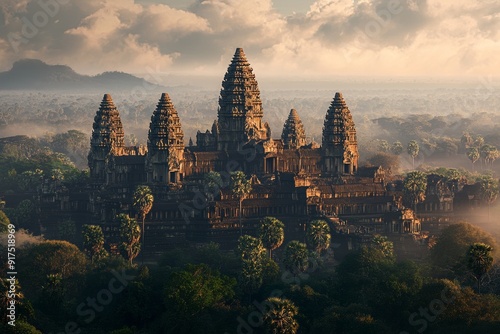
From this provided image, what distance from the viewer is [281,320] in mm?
148875

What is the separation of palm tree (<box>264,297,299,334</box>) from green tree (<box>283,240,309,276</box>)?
124ft

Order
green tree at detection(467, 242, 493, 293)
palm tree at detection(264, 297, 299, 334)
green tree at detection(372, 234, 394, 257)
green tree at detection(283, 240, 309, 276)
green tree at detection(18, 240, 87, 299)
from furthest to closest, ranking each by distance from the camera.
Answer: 1. green tree at detection(372, 234, 394, 257)
2. green tree at detection(283, 240, 309, 276)
3. green tree at detection(18, 240, 87, 299)
4. green tree at detection(467, 242, 493, 293)
5. palm tree at detection(264, 297, 299, 334)

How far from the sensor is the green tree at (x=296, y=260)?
190m

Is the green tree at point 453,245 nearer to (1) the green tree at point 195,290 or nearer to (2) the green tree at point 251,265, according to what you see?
(2) the green tree at point 251,265

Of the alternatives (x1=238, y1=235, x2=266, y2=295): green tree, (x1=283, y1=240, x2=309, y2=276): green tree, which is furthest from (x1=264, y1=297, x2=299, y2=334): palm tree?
(x1=283, y1=240, x2=309, y2=276): green tree

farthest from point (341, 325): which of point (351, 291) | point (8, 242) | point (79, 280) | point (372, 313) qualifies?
point (8, 242)

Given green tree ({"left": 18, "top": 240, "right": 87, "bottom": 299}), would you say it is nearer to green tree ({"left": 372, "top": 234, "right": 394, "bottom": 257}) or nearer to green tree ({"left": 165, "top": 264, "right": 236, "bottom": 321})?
green tree ({"left": 165, "top": 264, "right": 236, "bottom": 321})

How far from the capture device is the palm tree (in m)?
149

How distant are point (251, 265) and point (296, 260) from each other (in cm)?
1262

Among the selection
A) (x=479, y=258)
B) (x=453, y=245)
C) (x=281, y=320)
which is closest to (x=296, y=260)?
(x=453, y=245)

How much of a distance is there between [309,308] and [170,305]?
19314mm

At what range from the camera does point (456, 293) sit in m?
156

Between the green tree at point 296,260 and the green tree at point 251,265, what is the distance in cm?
411

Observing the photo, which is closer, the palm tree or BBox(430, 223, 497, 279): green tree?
the palm tree
